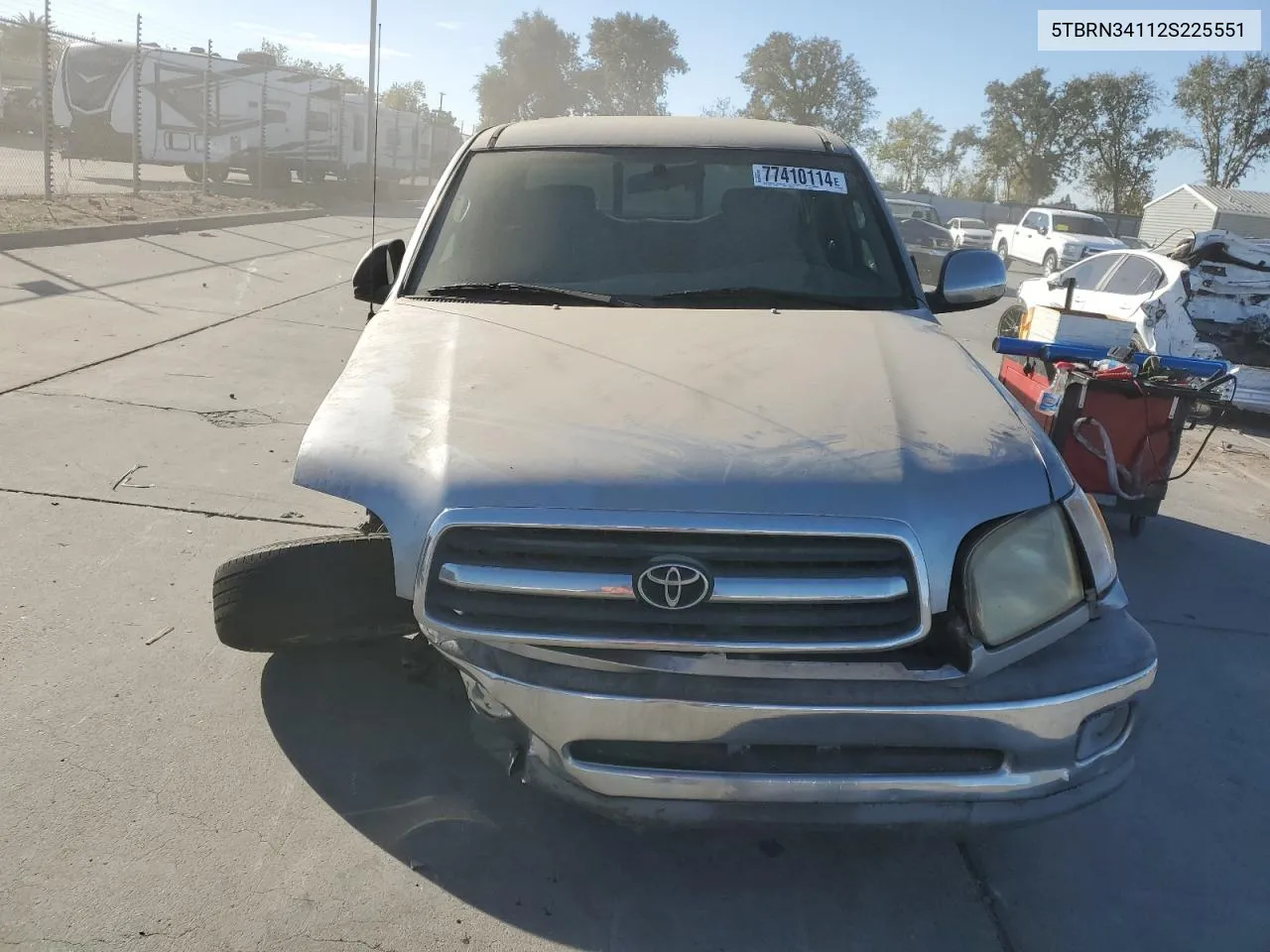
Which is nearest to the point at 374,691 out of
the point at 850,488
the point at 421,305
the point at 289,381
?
the point at 421,305

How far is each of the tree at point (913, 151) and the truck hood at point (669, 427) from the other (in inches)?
2876

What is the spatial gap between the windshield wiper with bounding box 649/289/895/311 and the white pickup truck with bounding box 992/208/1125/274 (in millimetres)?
24896

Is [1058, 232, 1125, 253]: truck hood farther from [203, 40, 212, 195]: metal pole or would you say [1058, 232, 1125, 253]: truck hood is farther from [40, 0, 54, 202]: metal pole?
[40, 0, 54, 202]: metal pole

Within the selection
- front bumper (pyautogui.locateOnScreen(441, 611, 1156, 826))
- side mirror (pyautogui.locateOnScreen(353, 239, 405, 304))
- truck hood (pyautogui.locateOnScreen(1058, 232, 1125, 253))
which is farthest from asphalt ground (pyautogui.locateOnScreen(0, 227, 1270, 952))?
truck hood (pyautogui.locateOnScreen(1058, 232, 1125, 253))

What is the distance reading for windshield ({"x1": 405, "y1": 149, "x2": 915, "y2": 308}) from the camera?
358 centimetres

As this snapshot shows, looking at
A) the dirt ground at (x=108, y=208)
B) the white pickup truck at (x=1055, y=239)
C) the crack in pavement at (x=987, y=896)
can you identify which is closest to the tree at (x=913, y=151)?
the white pickup truck at (x=1055, y=239)

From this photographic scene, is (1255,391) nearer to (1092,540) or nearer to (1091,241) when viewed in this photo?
(1092,540)

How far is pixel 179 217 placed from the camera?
17.2 metres

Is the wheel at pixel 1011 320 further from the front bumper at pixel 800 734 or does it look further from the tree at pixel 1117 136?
the tree at pixel 1117 136

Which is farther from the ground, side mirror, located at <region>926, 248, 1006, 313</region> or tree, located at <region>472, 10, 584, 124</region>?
tree, located at <region>472, 10, 584, 124</region>

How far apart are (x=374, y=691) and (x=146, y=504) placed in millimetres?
2089

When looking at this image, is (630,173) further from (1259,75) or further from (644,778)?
(1259,75)

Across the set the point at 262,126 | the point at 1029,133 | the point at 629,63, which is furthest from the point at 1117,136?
the point at 262,126

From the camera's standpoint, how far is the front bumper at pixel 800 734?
86.0 inches
